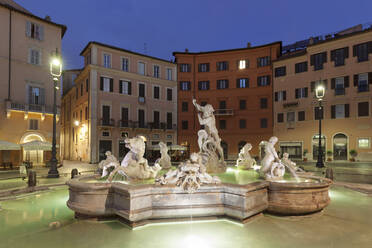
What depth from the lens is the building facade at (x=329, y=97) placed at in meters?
26.4

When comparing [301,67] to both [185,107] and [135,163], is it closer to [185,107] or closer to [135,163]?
[185,107]

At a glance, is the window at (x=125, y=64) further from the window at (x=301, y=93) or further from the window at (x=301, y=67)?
the window at (x=301, y=93)

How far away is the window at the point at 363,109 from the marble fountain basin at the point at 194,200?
25.5 meters

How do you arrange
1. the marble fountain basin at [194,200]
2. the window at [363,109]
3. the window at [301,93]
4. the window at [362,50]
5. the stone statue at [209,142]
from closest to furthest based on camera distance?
1. the marble fountain basin at [194,200]
2. the stone statue at [209,142]
3. the window at [362,50]
4. the window at [363,109]
5. the window at [301,93]

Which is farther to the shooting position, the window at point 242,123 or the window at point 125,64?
the window at point 242,123

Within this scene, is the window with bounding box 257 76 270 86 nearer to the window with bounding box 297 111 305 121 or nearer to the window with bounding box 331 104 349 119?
the window with bounding box 297 111 305 121

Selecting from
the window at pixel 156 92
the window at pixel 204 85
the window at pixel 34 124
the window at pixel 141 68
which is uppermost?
the window at pixel 141 68

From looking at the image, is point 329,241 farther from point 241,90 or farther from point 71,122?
point 71,122

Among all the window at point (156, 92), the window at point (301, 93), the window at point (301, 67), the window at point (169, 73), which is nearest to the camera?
the window at point (301, 93)

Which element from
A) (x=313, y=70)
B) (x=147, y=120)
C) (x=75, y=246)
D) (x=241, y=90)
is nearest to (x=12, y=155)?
(x=147, y=120)

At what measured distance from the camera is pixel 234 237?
5004 millimetres

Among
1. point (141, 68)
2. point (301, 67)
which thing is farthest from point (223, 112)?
point (141, 68)

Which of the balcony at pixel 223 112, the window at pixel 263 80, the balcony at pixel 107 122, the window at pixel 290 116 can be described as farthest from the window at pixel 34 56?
the window at pixel 290 116

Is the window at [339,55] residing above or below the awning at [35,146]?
above
